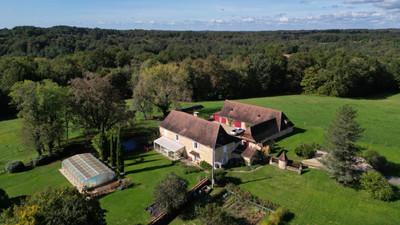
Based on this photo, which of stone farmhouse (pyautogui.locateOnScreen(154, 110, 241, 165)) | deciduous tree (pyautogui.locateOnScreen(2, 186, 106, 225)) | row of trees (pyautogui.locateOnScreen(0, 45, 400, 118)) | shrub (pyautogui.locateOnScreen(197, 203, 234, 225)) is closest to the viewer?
deciduous tree (pyautogui.locateOnScreen(2, 186, 106, 225))

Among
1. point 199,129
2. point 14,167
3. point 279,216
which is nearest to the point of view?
point 279,216

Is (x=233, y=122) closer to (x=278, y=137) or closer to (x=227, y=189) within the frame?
(x=278, y=137)

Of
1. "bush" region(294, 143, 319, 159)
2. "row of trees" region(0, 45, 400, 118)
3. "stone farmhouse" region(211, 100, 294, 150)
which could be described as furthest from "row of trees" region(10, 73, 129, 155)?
"bush" region(294, 143, 319, 159)

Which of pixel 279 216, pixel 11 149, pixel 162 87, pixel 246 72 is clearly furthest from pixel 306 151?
pixel 246 72

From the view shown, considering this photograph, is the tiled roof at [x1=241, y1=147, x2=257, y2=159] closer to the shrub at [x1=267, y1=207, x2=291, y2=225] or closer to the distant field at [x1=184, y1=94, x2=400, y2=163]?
the distant field at [x1=184, y1=94, x2=400, y2=163]

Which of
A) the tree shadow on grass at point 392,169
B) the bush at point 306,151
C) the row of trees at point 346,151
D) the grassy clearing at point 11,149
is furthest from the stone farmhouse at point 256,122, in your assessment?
the grassy clearing at point 11,149

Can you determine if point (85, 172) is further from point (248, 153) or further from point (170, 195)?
point (248, 153)
